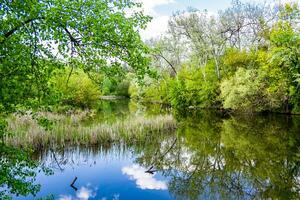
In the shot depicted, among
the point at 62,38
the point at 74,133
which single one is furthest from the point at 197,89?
the point at 62,38

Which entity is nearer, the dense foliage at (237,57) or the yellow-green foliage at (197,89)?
the dense foliage at (237,57)

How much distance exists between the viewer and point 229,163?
36.9 ft

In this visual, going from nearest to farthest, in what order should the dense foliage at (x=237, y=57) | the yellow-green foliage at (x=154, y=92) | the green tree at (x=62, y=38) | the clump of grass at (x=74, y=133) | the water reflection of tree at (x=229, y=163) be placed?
the green tree at (x=62, y=38), the water reflection of tree at (x=229, y=163), the clump of grass at (x=74, y=133), the dense foliage at (x=237, y=57), the yellow-green foliage at (x=154, y=92)

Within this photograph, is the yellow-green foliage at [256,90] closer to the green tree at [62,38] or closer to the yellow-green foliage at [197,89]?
the yellow-green foliage at [197,89]

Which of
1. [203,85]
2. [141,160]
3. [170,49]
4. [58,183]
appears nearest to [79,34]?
[58,183]

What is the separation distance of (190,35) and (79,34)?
3033 centimetres

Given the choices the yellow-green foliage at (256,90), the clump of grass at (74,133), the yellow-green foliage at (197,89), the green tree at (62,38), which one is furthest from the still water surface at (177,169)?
the yellow-green foliage at (197,89)

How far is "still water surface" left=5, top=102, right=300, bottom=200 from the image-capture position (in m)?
8.58

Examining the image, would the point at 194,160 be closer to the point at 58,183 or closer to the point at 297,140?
the point at 58,183

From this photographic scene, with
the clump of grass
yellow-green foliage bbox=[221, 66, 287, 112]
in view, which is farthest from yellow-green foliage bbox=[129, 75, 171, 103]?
the clump of grass

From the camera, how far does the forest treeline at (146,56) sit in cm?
464

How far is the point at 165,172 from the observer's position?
416 inches

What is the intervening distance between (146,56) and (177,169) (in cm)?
640

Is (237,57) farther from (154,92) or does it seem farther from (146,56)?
(146,56)
